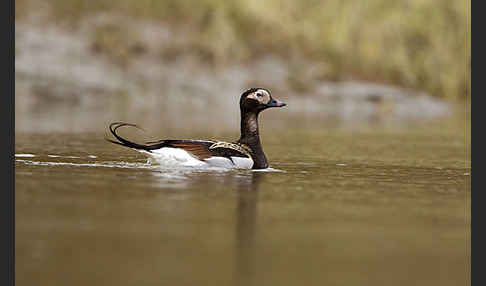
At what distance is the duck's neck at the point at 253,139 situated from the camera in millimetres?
11984

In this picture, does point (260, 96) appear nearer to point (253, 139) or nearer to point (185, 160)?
point (253, 139)

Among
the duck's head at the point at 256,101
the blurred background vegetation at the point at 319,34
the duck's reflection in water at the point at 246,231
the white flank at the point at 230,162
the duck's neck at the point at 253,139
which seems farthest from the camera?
the blurred background vegetation at the point at 319,34

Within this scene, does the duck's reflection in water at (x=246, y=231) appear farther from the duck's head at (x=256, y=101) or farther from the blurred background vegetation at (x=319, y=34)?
the blurred background vegetation at (x=319, y=34)

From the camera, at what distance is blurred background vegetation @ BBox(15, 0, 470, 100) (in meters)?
45.1

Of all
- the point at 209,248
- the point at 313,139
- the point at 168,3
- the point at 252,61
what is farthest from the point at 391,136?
the point at 168,3

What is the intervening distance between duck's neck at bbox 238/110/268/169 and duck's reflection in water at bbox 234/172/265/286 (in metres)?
1.44

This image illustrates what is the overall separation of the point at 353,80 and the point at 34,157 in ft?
119

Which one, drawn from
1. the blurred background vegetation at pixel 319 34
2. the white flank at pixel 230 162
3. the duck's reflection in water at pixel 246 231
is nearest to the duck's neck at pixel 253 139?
the white flank at pixel 230 162

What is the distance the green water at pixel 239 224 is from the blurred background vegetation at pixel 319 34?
32.5 m

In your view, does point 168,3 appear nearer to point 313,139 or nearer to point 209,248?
point 313,139

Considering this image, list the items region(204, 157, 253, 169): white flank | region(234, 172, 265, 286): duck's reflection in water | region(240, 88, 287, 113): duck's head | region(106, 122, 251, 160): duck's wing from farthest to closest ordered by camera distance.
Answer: region(240, 88, 287, 113): duck's head < region(204, 157, 253, 169): white flank < region(106, 122, 251, 160): duck's wing < region(234, 172, 265, 286): duck's reflection in water

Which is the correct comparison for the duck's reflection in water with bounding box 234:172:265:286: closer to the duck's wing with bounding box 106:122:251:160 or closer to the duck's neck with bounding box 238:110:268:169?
the duck's wing with bounding box 106:122:251:160

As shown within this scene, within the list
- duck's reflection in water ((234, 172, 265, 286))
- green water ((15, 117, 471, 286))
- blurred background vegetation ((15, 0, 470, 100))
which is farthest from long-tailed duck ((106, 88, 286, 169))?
blurred background vegetation ((15, 0, 470, 100))

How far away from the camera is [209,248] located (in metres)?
6.13
